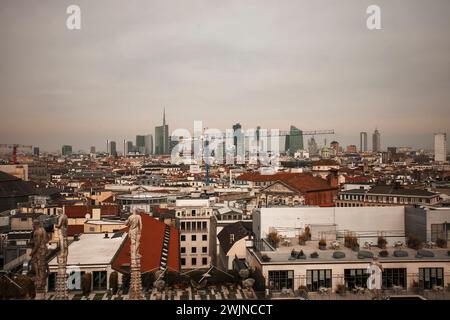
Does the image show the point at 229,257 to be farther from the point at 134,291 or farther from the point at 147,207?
the point at 147,207

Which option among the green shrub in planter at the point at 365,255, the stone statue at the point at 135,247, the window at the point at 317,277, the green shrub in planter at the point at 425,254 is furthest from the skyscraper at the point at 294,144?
the stone statue at the point at 135,247

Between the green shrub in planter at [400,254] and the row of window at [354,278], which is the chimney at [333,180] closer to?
the green shrub in planter at [400,254]

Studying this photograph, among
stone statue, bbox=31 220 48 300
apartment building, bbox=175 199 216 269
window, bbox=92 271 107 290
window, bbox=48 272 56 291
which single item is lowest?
apartment building, bbox=175 199 216 269

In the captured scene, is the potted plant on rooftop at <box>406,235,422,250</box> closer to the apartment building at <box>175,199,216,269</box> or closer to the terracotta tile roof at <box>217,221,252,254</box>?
the terracotta tile roof at <box>217,221,252,254</box>

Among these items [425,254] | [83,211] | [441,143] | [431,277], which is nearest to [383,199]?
[441,143]

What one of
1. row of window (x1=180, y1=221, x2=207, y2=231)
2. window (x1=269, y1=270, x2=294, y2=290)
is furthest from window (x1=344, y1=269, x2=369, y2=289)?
row of window (x1=180, y1=221, x2=207, y2=231)

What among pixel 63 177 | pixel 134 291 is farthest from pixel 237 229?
pixel 63 177
